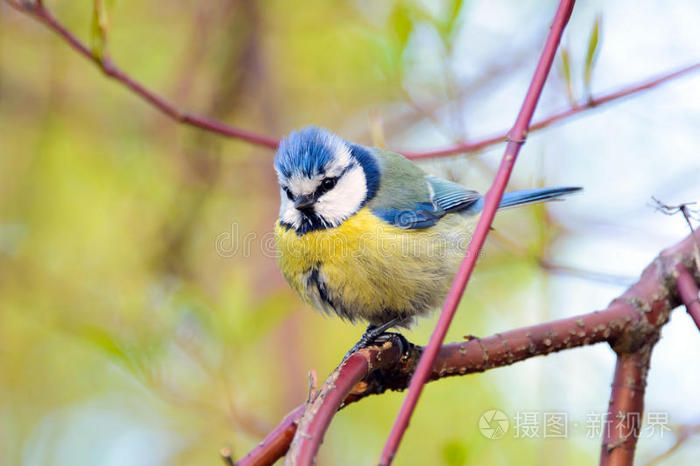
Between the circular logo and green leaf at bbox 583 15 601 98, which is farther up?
green leaf at bbox 583 15 601 98

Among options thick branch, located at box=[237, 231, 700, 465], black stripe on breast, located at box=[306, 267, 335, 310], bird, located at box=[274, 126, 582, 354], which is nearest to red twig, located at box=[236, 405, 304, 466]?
thick branch, located at box=[237, 231, 700, 465]

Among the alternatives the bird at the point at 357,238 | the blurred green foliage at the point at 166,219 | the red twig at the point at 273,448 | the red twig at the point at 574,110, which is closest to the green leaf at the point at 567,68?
the red twig at the point at 574,110

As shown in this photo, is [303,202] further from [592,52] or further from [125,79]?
[592,52]

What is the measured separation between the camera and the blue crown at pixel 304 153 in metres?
2.29

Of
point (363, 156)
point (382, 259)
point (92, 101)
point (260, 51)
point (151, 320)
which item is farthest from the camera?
point (92, 101)

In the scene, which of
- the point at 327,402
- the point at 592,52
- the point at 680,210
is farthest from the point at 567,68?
the point at 327,402

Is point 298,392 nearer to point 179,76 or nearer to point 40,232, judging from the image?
point 40,232

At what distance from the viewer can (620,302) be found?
5.37ft

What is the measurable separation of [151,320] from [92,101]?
1.69 meters

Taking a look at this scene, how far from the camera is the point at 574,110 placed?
1.96m

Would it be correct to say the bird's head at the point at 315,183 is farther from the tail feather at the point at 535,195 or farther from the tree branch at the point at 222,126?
the tail feather at the point at 535,195

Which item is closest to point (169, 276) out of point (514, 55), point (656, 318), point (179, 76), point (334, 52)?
point (179, 76)

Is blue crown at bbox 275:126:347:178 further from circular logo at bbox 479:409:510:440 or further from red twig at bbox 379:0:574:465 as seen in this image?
red twig at bbox 379:0:574:465

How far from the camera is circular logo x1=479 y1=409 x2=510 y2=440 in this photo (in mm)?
1692
